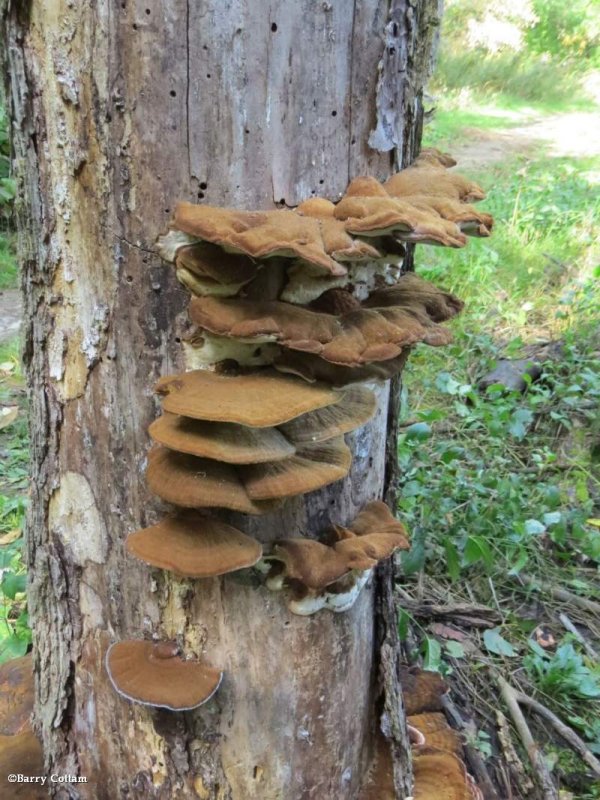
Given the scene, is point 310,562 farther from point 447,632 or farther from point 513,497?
point 513,497

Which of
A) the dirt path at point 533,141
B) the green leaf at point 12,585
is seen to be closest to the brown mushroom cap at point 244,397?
the green leaf at point 12,585

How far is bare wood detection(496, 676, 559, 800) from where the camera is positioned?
263 centimetres

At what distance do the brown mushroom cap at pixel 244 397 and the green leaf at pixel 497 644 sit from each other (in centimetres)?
223

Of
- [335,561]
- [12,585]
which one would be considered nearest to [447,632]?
[335,561]

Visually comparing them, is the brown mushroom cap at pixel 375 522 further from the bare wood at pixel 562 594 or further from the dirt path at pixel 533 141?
the dirt path at pixel 533 141

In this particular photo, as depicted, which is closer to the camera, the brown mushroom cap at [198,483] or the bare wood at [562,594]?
the brown mushroom cap at [198,483]

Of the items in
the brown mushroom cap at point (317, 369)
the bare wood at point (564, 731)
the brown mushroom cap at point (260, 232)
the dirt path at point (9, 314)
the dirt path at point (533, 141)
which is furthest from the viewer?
the dirt path at point (533, 141)

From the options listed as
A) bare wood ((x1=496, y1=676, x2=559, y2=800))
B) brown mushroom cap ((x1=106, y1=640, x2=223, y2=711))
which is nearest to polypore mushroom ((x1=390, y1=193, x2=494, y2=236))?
brown mushroom cap ((x1=106, y1=640, x2=223, y2=711))

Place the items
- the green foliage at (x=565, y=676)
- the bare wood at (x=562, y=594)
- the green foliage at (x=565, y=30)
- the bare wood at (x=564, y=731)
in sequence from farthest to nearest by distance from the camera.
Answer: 1. the green foliage at (x=565, y=30)
2. the bare wood at (x=562, y=594)
3. the green foliage at (x=565, y=676)
4. the bare wood at (x=564, y=731)

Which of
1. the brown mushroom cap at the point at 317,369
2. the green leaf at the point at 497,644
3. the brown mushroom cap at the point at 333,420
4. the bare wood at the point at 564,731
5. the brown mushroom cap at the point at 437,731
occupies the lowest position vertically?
the bare wood at the point at 564,731

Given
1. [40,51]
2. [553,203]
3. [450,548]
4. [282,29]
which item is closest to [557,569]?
[450,548]

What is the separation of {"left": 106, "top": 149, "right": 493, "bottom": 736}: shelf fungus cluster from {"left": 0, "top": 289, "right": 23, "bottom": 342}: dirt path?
7039 mm

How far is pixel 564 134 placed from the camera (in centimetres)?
1579

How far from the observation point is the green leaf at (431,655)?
9.95 feet
